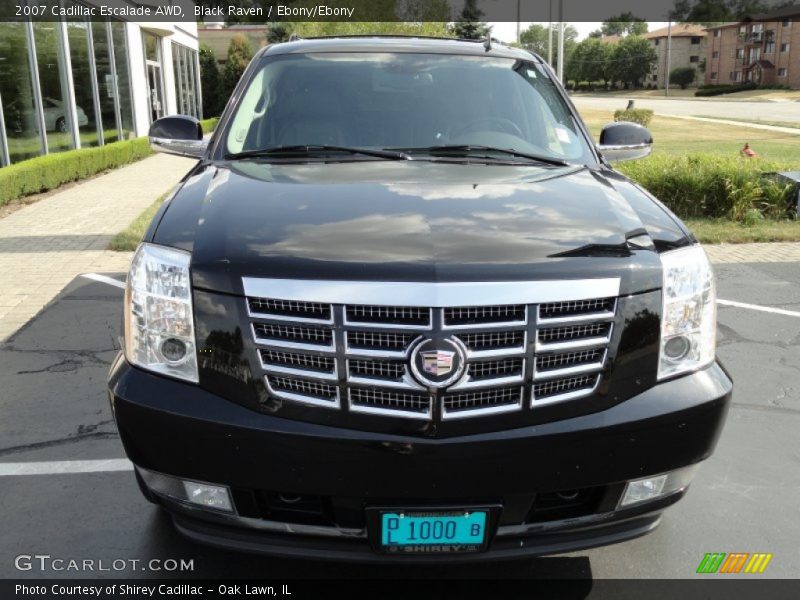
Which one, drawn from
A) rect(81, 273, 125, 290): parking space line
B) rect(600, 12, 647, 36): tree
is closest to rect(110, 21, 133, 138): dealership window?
rect(81, 273, 125, 290): parking space line

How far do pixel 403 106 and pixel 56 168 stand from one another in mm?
11231

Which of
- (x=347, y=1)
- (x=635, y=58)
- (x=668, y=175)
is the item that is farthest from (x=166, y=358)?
(x=635, y=58)

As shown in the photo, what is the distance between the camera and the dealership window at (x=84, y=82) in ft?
52.7

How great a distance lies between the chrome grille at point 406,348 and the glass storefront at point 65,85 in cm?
1179

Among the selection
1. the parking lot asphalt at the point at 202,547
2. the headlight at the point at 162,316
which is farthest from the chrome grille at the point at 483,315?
the headlight at the point at 162,316

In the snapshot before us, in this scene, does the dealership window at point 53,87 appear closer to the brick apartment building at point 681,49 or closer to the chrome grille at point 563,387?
the chrome grille at point 563,387

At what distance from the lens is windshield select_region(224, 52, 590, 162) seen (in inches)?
142

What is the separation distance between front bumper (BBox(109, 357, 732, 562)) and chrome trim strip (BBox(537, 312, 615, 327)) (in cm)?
27

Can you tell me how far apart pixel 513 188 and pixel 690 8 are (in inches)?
5443

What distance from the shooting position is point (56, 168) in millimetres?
13273

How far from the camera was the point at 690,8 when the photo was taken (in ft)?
410

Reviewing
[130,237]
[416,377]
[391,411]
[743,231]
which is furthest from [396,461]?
[743,231]

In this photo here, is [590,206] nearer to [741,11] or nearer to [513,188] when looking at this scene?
[513,188]

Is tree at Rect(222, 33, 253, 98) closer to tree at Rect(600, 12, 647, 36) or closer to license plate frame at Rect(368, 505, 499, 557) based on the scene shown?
license plate frame at Rect(368, 505, 499, 557)
